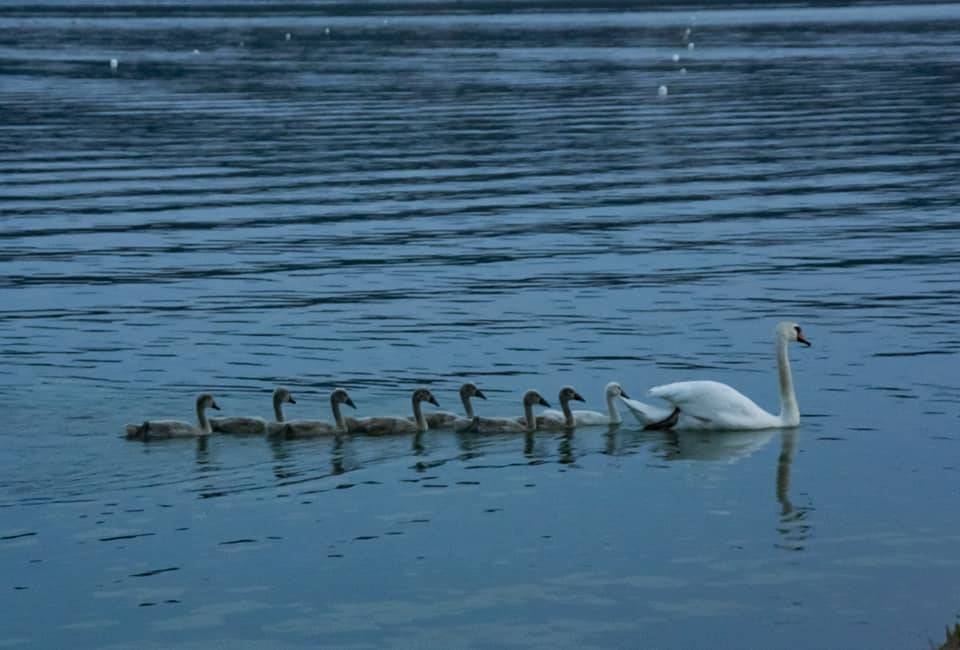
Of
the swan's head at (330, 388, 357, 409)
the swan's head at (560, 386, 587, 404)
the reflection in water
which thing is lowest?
the reflection in water

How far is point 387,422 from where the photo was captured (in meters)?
21.4

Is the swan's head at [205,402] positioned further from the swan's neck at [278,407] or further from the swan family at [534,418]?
the swan's neck at [278,407]

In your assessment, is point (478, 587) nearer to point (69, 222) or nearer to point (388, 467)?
point (388, 467)

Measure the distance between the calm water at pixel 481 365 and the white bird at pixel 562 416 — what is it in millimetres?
271

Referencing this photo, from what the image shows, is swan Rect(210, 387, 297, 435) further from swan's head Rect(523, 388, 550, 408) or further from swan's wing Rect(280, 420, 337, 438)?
swan's head Rect(523, 388, 550, 408)

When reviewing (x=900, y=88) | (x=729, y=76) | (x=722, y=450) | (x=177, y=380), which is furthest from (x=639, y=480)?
(x=729, y=76)

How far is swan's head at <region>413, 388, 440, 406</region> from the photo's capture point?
21.6 meters

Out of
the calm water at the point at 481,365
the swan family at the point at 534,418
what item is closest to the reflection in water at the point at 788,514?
the calm water at the point at 481,365

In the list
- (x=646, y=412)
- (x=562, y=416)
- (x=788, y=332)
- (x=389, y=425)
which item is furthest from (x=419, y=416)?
(x=788, y=332)

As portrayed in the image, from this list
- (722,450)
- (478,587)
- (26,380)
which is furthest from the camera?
(26,380)

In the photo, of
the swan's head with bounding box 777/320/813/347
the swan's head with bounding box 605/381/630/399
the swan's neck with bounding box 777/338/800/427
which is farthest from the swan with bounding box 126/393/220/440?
the swan's head with bounding box 777/320/813/347

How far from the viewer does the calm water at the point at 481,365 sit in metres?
15.8

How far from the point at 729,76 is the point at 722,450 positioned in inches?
2286

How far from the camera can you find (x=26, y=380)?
Answer: 78.5 ft
